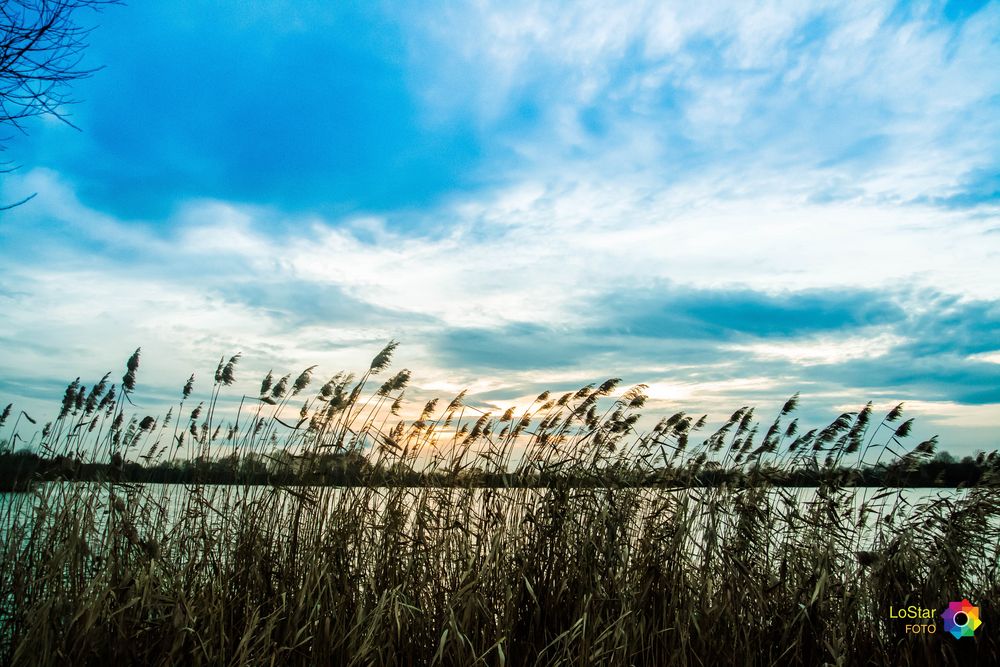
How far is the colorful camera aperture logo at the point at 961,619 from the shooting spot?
14.6ft

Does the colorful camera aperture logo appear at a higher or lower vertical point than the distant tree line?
lower

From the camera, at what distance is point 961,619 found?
14.8 feet

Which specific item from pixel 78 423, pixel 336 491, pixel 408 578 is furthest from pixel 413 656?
pixel 78 423

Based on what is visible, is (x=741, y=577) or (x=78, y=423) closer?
(x=741, y=577)

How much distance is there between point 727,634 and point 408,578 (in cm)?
200

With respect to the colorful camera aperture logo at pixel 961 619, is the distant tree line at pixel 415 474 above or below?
above

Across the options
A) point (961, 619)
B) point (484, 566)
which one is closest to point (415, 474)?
point (484, 566)

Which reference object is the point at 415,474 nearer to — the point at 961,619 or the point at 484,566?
the point at 484,566

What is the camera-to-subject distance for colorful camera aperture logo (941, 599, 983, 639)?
446 cm

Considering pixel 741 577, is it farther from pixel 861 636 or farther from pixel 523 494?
pixel 523 494

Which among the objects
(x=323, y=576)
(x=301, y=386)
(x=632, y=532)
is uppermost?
(x=301, y=386)

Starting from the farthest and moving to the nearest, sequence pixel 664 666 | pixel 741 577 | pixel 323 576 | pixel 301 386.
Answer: pixel 301 386, pixel 741 577, pixel 323 576, pixel 664 666

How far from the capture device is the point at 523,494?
14.7 feet

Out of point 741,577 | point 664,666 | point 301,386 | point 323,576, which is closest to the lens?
point 664,666
